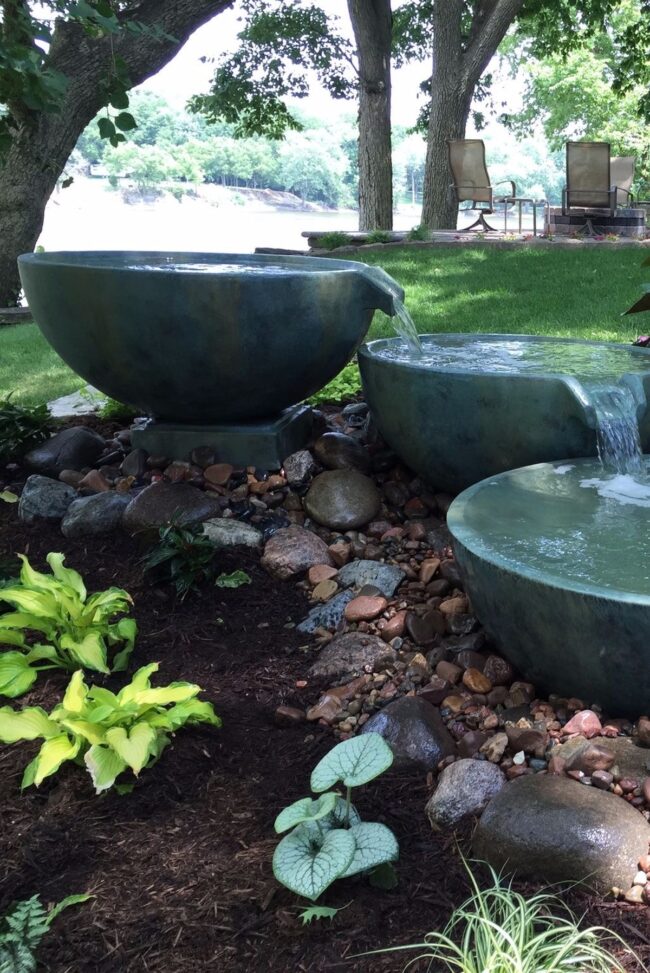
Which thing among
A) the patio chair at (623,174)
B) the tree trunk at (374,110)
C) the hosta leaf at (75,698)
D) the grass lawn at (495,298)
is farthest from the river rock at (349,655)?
the patio chair at (623,174)

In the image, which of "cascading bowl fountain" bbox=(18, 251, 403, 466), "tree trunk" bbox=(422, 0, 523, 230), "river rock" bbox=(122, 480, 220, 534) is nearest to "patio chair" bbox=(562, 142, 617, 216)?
"tree trunk" bbox=(422, 0, 523, 230)

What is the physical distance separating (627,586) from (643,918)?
845 mm

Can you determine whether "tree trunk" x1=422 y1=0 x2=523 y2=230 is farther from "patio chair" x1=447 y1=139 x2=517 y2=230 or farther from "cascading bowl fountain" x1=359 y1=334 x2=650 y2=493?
"cascading bowl fountain" x1=359 y1=334 x2=650 y2=493

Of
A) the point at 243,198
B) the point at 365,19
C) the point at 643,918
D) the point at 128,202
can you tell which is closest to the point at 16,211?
the point at 365,19

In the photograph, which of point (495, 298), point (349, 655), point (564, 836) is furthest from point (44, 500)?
point (495, 298)

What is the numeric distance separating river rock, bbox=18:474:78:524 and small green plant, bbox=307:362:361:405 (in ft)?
4.54

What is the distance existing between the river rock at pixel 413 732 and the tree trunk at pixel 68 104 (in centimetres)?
686

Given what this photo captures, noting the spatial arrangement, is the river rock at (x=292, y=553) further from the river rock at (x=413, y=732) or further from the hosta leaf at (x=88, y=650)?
the river rock at (x=413, y=732)

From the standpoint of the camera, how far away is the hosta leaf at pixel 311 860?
5.90 ft

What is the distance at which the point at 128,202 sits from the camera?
27719 millimetres

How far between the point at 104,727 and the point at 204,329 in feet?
5.95

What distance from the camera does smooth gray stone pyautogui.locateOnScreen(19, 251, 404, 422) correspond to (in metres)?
3.58

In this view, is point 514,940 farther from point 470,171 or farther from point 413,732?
point 470,171

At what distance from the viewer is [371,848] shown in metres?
1.91
